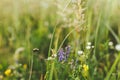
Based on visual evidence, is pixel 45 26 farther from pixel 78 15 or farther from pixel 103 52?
pixel 78 15

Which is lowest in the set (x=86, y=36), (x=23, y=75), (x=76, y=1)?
(x=23, y=75)

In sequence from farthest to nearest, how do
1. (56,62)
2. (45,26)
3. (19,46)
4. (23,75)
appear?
(45,26) < (19,46) < (23,75) < (56,62)

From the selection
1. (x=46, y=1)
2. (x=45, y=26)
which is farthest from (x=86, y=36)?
(x=46, y=1)

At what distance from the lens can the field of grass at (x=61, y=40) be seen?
86.7 inches

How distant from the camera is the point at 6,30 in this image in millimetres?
3787

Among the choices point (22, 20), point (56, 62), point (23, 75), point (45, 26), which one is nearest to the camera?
point (56, 62)

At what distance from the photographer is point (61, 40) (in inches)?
Result: 129

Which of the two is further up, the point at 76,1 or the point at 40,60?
the point at 76,1

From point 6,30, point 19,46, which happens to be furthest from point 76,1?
point 6,30

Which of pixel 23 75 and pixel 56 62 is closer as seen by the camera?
pixel 56 62

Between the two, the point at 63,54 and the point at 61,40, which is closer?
the point at 63,54

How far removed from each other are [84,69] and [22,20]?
1.94 m

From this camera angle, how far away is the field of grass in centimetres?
220

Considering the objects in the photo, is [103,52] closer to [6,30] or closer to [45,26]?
[45,26]
